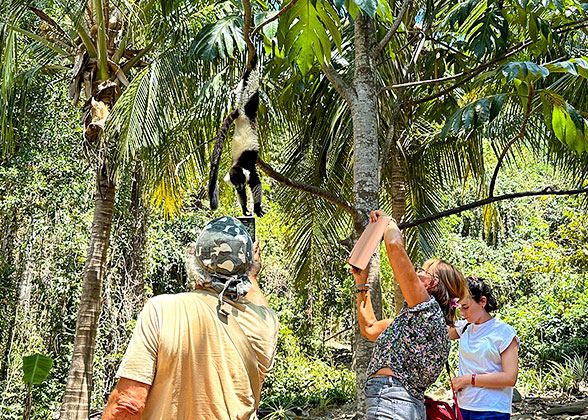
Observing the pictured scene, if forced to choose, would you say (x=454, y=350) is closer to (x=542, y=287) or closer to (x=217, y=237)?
(x=542, y=287)

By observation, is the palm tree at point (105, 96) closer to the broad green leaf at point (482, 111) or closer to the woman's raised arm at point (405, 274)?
the broad green leaf at point (482, 111)

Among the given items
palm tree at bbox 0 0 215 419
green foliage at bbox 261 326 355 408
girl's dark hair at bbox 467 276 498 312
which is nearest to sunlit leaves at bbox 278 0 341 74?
girl's dark hair at bbox 467 276 498 312

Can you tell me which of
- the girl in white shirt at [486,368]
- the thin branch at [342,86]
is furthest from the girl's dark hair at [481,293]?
the thin branch at [342,86]

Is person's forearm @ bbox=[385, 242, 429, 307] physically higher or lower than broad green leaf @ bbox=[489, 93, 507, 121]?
lower

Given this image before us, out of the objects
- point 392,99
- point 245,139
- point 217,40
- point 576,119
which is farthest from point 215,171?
point 392,99

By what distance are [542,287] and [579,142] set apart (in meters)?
10.2

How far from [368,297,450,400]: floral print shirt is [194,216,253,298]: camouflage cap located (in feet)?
2.25

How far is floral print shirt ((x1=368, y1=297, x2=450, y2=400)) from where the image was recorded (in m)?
2.00

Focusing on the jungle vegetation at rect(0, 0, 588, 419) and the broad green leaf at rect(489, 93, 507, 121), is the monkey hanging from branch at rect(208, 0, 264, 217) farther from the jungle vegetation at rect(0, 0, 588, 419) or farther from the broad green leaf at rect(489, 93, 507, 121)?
the broad green leaf at rect(489, 93, 507, 121)

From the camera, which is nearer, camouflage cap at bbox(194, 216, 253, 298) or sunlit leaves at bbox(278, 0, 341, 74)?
camouflage cap at bbox(194, 216, 253, 298)

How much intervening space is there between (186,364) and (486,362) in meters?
1.62

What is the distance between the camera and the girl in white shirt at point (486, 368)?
2.56 meters

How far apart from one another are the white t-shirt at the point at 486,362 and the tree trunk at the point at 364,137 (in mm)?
472

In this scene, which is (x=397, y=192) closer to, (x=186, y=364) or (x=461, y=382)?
(x=461, y=382)
